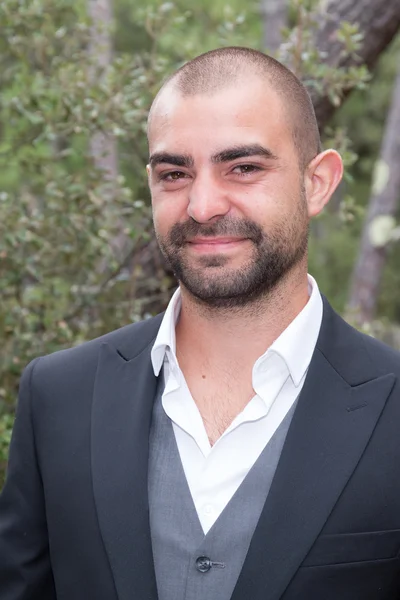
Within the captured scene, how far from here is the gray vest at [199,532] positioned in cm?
261

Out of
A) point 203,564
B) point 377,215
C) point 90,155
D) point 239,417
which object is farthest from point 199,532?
point 377,215

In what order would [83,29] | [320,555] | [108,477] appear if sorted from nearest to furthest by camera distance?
[320,555], [108,477], [83,29]

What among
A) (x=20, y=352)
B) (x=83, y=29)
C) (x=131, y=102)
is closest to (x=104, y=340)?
(x=20, y=352)

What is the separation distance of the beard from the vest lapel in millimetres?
312

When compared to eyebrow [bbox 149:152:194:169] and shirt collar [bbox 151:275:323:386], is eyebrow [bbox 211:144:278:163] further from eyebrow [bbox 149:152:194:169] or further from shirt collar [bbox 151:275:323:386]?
shirt collar [bbox 151:275:323:386]

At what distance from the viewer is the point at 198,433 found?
2771 millimetres

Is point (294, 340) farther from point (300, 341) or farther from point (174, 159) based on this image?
point (174, 159)

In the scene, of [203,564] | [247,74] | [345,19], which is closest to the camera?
[203,564]

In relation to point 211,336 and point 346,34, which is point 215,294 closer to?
point 211,336

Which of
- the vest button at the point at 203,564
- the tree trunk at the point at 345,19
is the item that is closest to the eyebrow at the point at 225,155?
the vest button at the point at 203,564

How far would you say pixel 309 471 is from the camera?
103 inches

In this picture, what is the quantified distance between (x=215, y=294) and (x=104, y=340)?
0.55 meters

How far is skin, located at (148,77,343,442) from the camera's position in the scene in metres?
2.71

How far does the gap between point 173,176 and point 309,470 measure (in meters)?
0.97
